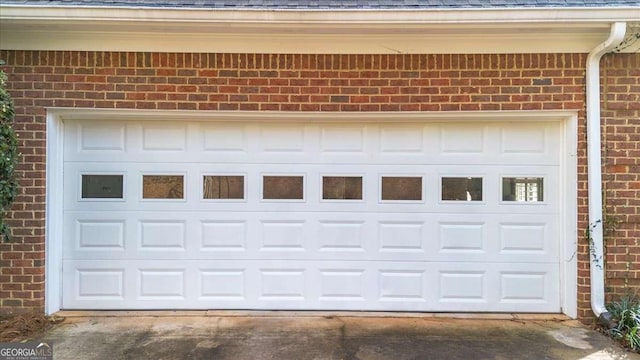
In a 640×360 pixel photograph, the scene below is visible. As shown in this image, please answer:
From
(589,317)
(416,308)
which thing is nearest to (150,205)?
(416,308)

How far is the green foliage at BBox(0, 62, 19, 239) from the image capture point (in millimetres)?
3350

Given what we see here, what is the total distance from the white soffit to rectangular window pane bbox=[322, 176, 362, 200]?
137 cm

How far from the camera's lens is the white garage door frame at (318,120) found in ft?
12.9

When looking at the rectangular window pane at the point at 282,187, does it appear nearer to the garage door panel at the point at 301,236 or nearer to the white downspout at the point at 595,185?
the garage door panel at the point at 301,236

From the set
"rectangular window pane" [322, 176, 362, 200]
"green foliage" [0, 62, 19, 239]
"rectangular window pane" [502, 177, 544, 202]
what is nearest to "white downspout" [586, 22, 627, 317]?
"rectangular window pane" [502, 177, 544, 202]

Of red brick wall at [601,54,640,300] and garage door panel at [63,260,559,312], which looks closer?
red brick wall at [601,54,640,300]

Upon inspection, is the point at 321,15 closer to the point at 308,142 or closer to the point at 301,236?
the point at 308,142

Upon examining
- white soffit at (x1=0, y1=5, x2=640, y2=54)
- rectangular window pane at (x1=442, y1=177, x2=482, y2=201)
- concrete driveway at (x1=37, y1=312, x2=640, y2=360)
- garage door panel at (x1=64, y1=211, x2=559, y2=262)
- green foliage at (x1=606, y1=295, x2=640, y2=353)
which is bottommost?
concrete driveway at (x1=37, y1=312, x2=640, y2=360)

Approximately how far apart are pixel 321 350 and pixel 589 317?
2809mm

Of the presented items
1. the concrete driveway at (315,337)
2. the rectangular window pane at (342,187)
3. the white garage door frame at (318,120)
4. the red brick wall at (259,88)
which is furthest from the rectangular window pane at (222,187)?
the concrete driveway at (315,337)

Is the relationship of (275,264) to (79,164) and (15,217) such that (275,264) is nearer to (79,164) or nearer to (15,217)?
(79,164)

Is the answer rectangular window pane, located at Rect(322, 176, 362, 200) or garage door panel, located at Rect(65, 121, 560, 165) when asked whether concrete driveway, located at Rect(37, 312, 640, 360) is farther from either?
garage door panel, located at Rect(65, 121, 560, 165)

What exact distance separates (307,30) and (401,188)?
1.94 meters

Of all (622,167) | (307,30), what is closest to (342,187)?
(307,30)
